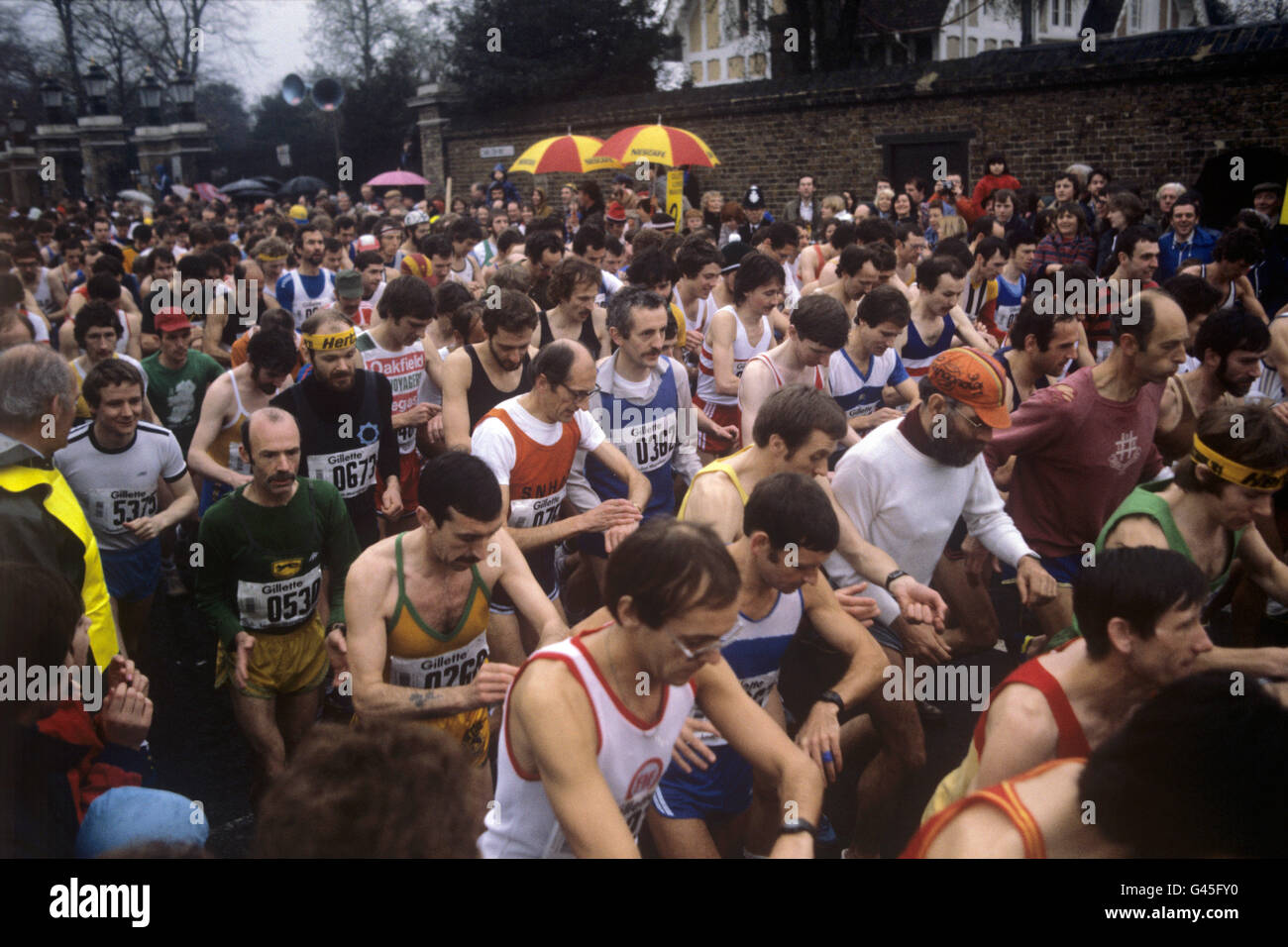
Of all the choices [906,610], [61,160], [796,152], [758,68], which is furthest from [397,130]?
[906,610]

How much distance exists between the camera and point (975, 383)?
3.72 m

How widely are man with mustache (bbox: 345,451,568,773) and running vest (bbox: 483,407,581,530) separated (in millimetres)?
815

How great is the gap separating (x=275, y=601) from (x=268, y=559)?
19 cm

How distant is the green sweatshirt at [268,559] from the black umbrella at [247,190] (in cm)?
2838

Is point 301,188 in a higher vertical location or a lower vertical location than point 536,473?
higher

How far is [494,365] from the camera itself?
5.29 m

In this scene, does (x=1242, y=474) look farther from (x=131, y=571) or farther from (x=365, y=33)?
(x=365, y=33)

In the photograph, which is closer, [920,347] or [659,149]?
[920,347]

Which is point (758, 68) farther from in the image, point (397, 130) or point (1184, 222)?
point (1184, 222)

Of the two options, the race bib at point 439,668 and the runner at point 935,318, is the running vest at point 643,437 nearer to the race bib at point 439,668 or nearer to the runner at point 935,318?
the race bib at point 439,668

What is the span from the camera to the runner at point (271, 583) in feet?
12.6

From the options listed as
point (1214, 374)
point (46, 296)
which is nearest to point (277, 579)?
point (1214, 374)

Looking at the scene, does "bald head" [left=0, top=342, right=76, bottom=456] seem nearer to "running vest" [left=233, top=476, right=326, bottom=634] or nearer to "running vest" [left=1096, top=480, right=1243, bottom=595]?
"running vest" [left=233, top=476, right=326, bottom=634]

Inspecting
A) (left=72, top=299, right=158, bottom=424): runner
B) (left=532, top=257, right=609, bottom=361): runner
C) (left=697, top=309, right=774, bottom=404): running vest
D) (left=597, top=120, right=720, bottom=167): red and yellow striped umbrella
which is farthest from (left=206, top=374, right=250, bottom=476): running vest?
(left=597, top=120, right=720, bottom=167): red and yellow striped umbrella
